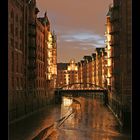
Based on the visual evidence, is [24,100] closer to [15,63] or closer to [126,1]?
[15,63]

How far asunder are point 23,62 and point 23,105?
7.11 metres

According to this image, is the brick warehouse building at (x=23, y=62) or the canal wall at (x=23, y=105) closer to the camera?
the canal wall at (x=23, y=105)

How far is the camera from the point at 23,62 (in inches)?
2447

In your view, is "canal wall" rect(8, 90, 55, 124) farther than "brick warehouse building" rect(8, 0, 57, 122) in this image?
No

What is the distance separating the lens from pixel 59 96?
357 ft

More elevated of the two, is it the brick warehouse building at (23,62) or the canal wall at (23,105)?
the brick warehouse building at (23,62)

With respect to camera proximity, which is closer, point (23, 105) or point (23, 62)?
point (23, 105)

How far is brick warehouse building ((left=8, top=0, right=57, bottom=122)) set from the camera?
52.7m

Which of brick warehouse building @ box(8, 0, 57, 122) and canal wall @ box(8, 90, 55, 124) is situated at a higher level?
brick warehouse building @ box(8, 0, 57, 122)

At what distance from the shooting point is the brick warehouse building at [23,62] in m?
52.7

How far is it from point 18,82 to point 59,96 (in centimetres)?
5149

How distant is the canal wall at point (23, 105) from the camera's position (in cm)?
5106

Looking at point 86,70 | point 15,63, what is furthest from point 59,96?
point 86,70

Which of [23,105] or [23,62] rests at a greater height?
[23,62]
